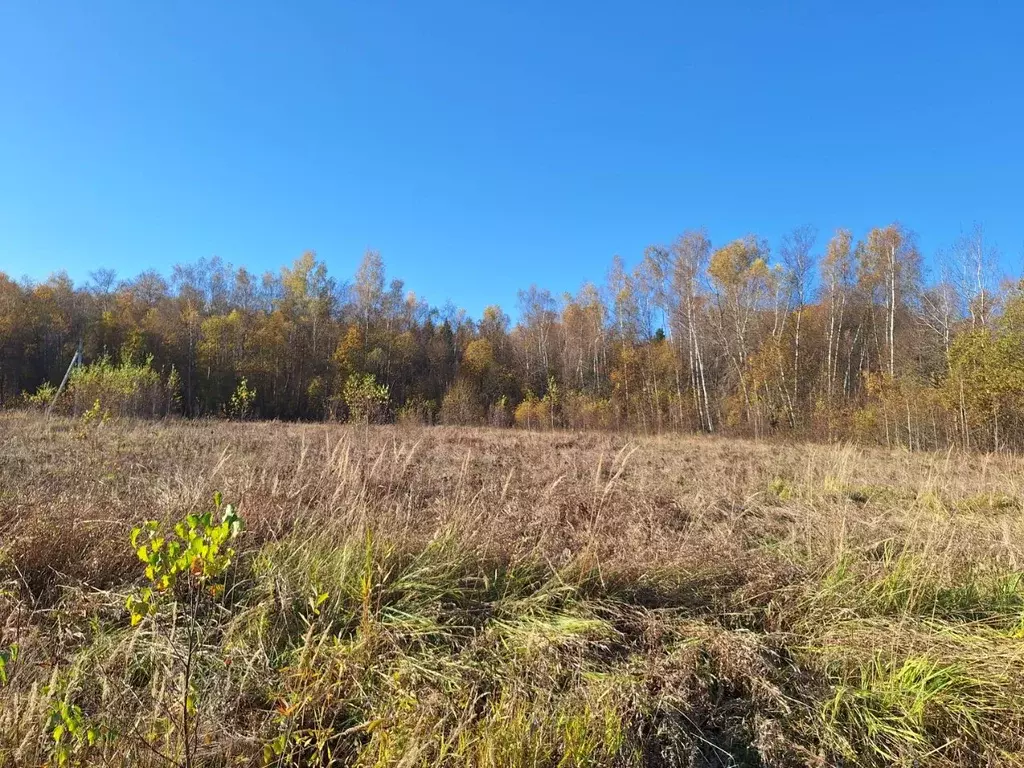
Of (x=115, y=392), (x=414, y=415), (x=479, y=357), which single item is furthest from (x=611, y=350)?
(x=115, y=392)

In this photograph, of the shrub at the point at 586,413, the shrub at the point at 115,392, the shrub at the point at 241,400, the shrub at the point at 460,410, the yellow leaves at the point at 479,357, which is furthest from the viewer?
the yellow leaves at the point at 479,357

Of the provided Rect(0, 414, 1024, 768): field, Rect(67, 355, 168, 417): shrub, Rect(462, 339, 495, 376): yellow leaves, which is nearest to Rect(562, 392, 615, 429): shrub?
Rect(462, 339, 495, 376): yellow leaves

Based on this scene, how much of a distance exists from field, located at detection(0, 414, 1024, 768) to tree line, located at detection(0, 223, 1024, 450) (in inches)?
490

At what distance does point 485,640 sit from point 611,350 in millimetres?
37836

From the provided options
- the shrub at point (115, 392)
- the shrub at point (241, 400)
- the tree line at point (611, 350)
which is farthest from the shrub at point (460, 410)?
the shrub at point (115, 392)

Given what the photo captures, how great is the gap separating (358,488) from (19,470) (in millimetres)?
3718

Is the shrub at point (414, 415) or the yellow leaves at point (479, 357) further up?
the yellow leaves at point (479, 357)

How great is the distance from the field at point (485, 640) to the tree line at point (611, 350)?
12.4 metres

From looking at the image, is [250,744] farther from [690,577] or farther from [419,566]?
[690,577]

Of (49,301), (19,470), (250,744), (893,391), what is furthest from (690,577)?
(49,301)

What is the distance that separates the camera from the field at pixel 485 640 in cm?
169

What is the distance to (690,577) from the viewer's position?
117 inches

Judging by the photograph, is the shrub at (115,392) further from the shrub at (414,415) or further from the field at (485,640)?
the field at (485,640)

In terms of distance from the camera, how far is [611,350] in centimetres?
3906
